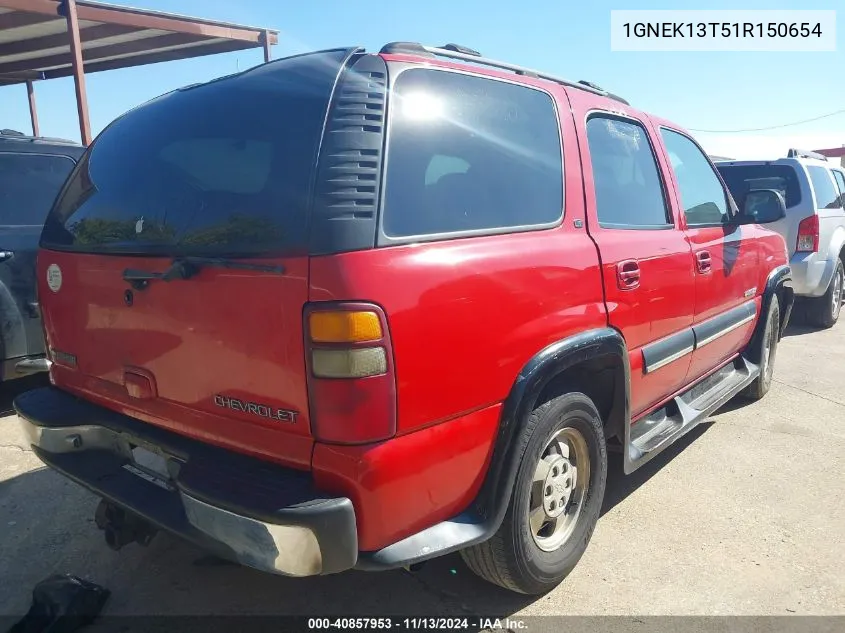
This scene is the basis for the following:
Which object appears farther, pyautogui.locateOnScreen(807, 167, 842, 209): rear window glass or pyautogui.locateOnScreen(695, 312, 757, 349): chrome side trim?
pyautogui.locateOnScreen(807, 167, 842, 209): rear window glass

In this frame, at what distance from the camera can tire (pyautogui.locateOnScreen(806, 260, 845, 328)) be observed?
24.3ft

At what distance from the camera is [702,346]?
3.58 m

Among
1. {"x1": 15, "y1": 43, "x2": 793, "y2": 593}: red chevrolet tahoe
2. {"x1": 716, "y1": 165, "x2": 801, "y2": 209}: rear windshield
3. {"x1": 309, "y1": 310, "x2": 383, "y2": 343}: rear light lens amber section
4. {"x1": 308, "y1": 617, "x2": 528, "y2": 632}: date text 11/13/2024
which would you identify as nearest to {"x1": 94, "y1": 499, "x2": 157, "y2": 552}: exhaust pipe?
{"x1": 15, "y1": 43, "x2": 793, "y2": 593}: red chevrolet tahoe

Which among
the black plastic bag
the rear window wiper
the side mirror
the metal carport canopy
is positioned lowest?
the black plastic bag

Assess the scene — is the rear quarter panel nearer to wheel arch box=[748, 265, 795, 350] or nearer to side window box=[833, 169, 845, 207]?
wheel arch box=[748, 265, 795, 350]

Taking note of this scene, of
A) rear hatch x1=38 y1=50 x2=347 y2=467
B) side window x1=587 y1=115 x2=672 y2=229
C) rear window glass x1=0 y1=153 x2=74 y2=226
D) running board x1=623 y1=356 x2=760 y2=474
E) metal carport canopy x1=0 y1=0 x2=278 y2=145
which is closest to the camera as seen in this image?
rear hatch x1=38 y1=50 x2=347 y2=467

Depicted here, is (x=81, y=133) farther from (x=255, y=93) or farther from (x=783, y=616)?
(x=783, y=616)

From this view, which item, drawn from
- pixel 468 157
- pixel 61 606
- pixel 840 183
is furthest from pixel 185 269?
pixel 840 183

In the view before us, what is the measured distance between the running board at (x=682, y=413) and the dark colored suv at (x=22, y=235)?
11.4 ft

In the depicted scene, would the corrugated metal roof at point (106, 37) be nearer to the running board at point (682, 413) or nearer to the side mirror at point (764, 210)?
the side mirror at point (764, 210)

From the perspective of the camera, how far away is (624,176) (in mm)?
3053

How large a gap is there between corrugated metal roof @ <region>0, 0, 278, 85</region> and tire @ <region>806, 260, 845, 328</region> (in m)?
10.1

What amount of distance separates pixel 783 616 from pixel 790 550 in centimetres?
53

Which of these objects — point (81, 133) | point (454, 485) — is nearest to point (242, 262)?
point (454, 485)
